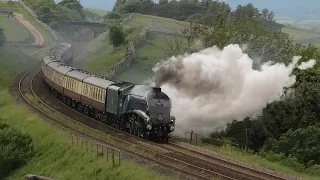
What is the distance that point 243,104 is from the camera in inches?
1686

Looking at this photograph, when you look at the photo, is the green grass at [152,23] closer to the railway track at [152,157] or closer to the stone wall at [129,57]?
the stone wall at [129,57]

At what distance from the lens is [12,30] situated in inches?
4702

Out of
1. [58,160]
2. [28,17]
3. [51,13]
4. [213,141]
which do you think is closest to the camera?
[58,160]

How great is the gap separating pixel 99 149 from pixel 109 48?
74.7 m

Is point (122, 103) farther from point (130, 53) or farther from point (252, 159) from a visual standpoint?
point (130, 53)

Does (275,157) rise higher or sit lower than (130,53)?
higher

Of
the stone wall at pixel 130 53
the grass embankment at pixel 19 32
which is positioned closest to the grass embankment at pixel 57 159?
the stone wall at pixel 130 53

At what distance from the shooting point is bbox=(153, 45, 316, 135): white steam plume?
140 ft

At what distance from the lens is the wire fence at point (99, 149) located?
29.9m

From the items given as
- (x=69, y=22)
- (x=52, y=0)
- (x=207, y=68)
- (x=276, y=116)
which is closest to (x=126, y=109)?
(x=207, y=68)

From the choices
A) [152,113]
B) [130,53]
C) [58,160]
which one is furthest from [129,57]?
[58,160]

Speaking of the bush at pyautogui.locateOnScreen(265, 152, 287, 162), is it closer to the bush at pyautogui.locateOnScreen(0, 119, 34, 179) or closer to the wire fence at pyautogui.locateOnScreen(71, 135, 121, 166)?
the wire fence at pyautogui.locateOnScreen(71, 135, 121, 166)

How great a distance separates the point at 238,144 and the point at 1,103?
25778 mm

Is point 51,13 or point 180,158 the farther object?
point 51,13
